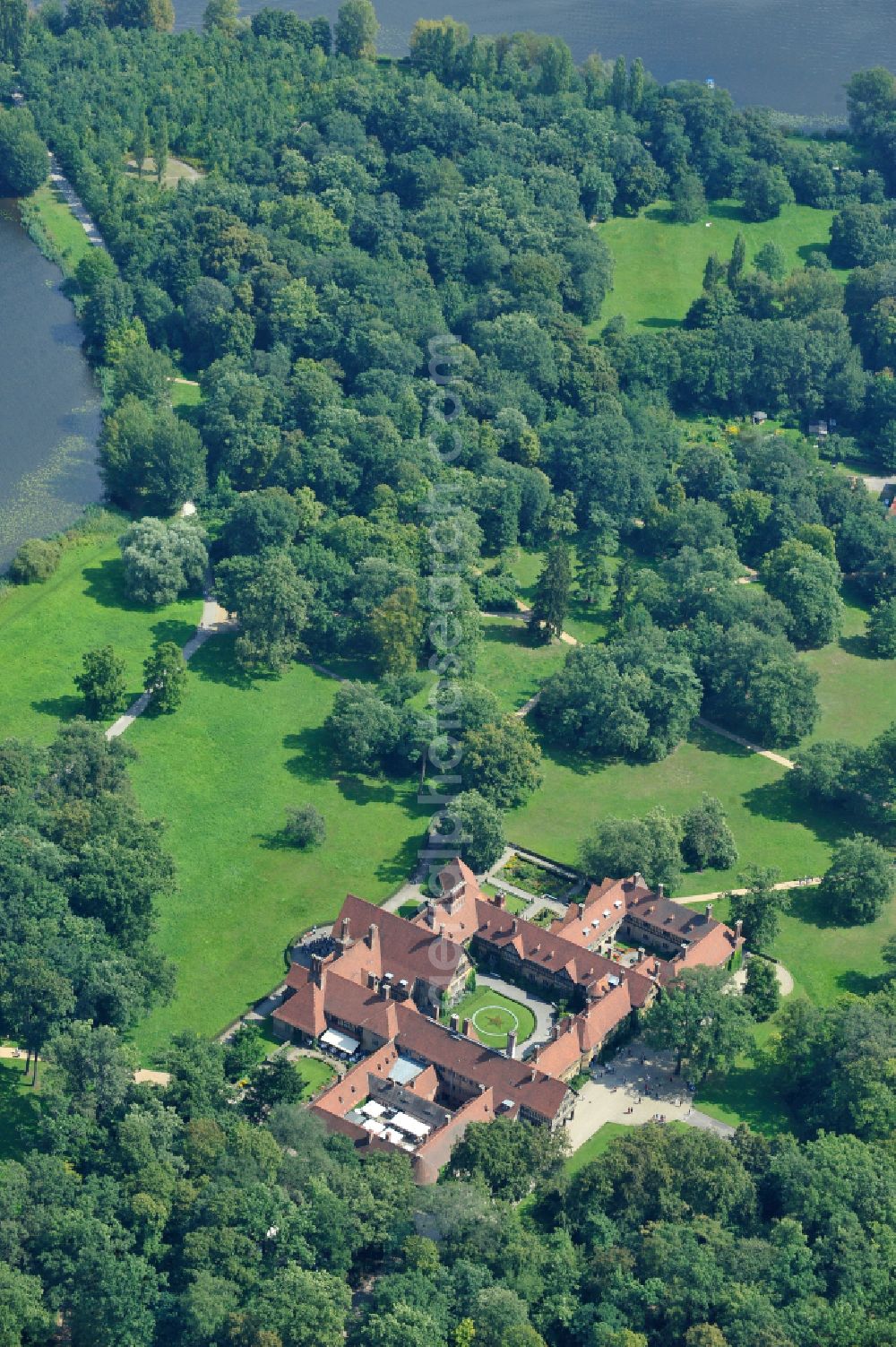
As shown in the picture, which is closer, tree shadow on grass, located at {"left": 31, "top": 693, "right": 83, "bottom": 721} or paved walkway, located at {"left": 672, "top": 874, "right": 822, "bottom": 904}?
paved walkway, located at {"left": 672, "top": 874, "right": 822, "bottom": 904}

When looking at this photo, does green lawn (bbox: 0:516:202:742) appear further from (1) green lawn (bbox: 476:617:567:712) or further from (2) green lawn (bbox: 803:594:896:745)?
(2) green lawn (bbox: 803:594:896:745)

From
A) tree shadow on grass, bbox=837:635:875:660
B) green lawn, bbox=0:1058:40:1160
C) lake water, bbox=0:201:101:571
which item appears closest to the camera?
green lawn, bbox=0:1058:40:1160

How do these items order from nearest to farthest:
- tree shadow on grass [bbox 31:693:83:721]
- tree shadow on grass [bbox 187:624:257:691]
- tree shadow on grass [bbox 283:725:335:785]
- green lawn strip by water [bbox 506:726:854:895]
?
green lawn strip by water [bbox 506:726:854:895], tree shadow on grass [bbox 283:725:335:785], tree shadow on grass [bbox 31:693:83:721], tree shadow on grass [bbox 187:624:257:691]

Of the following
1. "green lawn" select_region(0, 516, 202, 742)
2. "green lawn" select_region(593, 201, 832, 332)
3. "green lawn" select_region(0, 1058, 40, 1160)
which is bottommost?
"green lawn" select_region(0, 1058, 40, 1160)

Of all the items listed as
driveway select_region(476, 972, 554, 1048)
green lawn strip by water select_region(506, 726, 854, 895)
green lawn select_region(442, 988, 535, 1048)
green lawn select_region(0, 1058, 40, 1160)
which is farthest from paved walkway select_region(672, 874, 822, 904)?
green lawn select_region(0, 1058, 40, 1160)

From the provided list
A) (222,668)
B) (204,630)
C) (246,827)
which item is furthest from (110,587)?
(246,827)

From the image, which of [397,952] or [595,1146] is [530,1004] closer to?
[397,952]

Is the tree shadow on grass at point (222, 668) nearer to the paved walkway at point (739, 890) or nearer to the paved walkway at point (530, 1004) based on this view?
the paved walkway at point (530, 1004)
